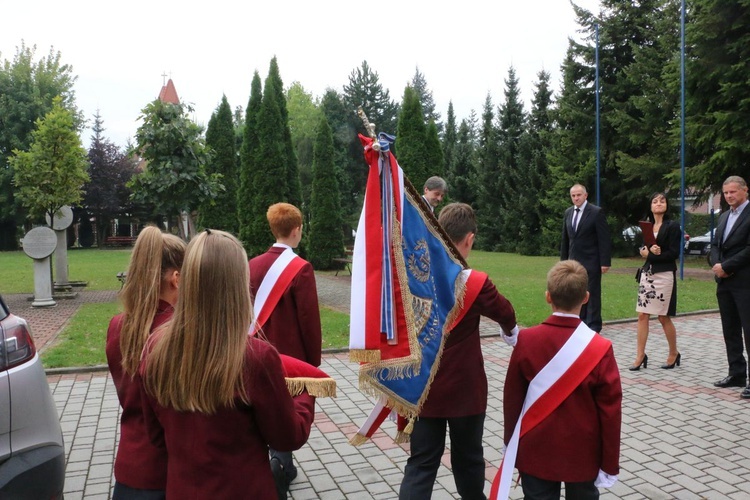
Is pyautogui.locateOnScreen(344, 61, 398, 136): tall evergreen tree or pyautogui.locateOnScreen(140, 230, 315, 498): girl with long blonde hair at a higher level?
pyautogui.locateOnScreen(344, 61, 398, 136): tall evergreen tree

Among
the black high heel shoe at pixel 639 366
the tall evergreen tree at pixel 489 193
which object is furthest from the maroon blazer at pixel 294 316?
the tall evergreen tree at pixel 489 193

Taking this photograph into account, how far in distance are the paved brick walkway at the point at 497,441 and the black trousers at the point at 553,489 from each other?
1192 mm

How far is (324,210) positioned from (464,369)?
64.2 feet

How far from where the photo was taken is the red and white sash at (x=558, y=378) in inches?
111

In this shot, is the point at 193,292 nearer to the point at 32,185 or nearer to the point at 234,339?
the point at 234,339

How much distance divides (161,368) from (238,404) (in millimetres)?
270

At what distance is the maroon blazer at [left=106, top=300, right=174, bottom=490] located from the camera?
7.35 ft

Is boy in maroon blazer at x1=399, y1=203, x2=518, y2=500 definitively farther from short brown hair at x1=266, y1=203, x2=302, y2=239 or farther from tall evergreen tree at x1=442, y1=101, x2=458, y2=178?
tall evergreen tree at x1=442, y1=101, x2=458, y2=178

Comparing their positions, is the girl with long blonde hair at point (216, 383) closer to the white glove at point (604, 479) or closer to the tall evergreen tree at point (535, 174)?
the white glove at point (604, 479)

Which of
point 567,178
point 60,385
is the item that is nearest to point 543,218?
point 567,178

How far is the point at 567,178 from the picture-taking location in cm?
2828

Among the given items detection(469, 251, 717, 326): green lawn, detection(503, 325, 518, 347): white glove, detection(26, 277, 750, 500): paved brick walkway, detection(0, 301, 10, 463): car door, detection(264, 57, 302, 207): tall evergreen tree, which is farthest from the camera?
detection(264, 57, 302, 207): tall evergreen tree

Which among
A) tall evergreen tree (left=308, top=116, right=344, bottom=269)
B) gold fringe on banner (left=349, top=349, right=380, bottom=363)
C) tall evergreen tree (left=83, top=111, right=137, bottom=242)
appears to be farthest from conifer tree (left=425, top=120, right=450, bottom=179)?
tall evergreen tree (left=83, top=111, right=137, bottom=242)

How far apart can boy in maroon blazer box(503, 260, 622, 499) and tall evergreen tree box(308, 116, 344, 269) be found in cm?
1919
